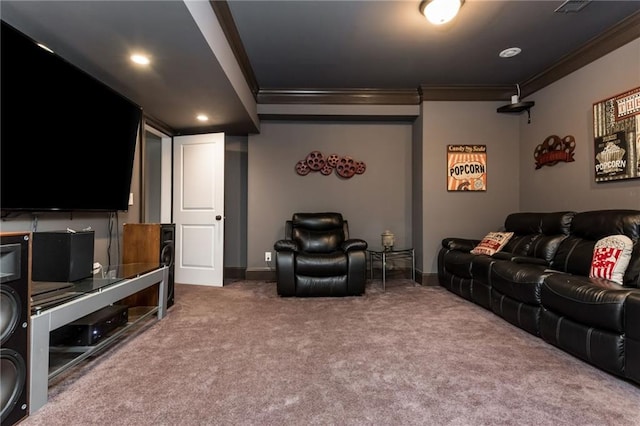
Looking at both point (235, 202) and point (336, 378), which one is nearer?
point (336, 378)

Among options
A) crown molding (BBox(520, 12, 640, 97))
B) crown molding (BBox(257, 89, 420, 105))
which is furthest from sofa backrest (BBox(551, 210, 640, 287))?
crown molding (BBox(257, 89, 420, 105))

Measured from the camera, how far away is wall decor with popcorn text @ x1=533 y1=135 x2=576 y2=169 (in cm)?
326

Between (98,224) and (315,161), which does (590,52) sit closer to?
(315,161)

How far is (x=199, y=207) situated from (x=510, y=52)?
381 centimetres

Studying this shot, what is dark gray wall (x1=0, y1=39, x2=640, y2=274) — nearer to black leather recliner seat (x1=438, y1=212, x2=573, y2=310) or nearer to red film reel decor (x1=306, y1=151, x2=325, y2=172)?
red film reel decor (x1=306, y1=151, x2=325, y2=172)

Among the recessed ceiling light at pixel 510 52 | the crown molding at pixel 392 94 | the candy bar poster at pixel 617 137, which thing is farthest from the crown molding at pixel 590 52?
the recessed ceiling light at pixel 510 52

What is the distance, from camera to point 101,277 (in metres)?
2.15

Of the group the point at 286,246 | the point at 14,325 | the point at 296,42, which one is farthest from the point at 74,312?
the point at 296,42

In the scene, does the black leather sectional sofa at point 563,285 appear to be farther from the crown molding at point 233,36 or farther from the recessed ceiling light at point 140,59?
the recessed ceiling light at point 140,59

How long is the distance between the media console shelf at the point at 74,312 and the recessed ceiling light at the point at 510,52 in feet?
12.3

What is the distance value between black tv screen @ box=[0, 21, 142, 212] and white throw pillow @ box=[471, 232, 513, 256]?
11.5ft

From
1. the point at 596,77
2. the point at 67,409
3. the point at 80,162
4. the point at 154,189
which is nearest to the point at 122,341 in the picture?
the point at 67,409

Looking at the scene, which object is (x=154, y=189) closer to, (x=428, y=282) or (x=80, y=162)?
(x=80, y=162)

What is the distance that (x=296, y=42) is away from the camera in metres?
2.88
